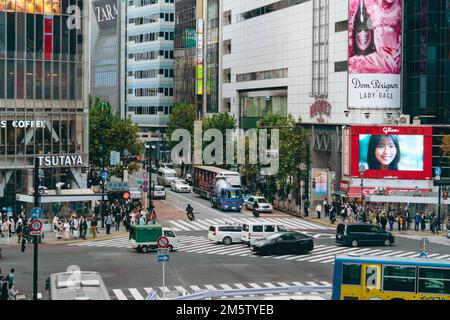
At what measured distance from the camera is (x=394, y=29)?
85.5 metres

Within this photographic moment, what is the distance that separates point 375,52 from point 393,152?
9483mm

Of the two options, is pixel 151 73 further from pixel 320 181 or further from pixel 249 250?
pixel 249 250

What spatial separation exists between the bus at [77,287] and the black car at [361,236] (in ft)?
94.6

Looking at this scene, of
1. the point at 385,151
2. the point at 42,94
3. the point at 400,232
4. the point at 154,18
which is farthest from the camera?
the point at 154,18

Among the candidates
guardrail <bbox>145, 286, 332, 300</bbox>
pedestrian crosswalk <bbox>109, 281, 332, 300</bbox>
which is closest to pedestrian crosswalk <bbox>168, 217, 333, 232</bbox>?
pedestrian crosswalk <bbox>109, 281, 332, 300</bbox>

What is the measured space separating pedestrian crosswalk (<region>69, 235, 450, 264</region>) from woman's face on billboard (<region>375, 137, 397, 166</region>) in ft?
90.4

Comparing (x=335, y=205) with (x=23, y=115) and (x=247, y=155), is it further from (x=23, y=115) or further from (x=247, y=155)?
(x=23, y=115)

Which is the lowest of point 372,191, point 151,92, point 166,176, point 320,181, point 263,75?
point 372,191

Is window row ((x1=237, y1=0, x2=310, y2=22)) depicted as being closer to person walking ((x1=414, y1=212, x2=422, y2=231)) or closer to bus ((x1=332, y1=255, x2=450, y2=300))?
person walking ((x1=414, y1=212, x2=422, y2=231))

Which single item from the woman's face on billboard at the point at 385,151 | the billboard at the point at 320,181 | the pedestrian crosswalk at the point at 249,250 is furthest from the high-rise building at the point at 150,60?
the pedestrian crosswalk at the point at 249,250

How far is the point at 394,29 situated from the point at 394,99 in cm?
635

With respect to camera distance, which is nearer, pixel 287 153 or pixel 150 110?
pixel 287 153

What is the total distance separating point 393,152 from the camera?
3302 inches

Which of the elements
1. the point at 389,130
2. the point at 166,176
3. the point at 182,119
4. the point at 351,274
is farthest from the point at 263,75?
the point at 351,274
